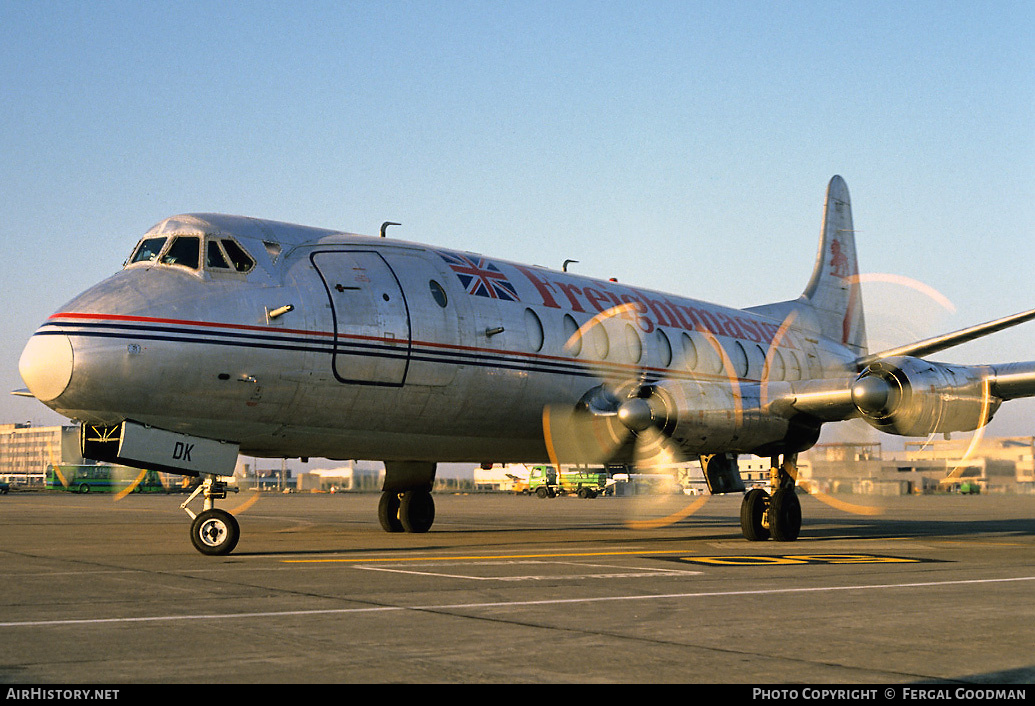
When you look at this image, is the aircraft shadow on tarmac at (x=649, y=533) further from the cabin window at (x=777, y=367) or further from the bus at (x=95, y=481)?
the bus at (x=95, y=481)

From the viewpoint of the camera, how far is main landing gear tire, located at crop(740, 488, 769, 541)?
19969 mm

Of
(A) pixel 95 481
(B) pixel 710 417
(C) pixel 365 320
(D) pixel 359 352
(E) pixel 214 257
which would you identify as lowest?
(A) pixel 95 481

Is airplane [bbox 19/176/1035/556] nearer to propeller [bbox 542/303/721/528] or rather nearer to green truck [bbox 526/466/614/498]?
propeller [bbox 542/303/721/528]

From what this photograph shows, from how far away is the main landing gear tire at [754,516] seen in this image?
786 inches

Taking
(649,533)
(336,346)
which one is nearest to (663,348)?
(649,533)

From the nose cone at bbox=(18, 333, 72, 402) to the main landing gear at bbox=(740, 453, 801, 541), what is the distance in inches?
488

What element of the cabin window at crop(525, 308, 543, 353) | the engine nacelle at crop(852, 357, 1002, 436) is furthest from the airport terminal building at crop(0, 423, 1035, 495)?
the cabin window at crop(525, 308, 543, 353)

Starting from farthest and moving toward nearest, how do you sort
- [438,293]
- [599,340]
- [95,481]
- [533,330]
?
[95,481] → [599,340] → [533,330] → [438,293]

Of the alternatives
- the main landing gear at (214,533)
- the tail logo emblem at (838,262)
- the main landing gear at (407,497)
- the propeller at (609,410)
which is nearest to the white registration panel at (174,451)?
the main landing gear at (214,533)

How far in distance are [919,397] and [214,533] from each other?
1172cm

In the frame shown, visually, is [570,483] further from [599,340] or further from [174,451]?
[174,451]

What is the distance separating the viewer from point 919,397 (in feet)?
57.6

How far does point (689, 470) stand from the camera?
97.8m

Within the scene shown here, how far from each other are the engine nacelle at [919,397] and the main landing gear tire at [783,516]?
263cm
